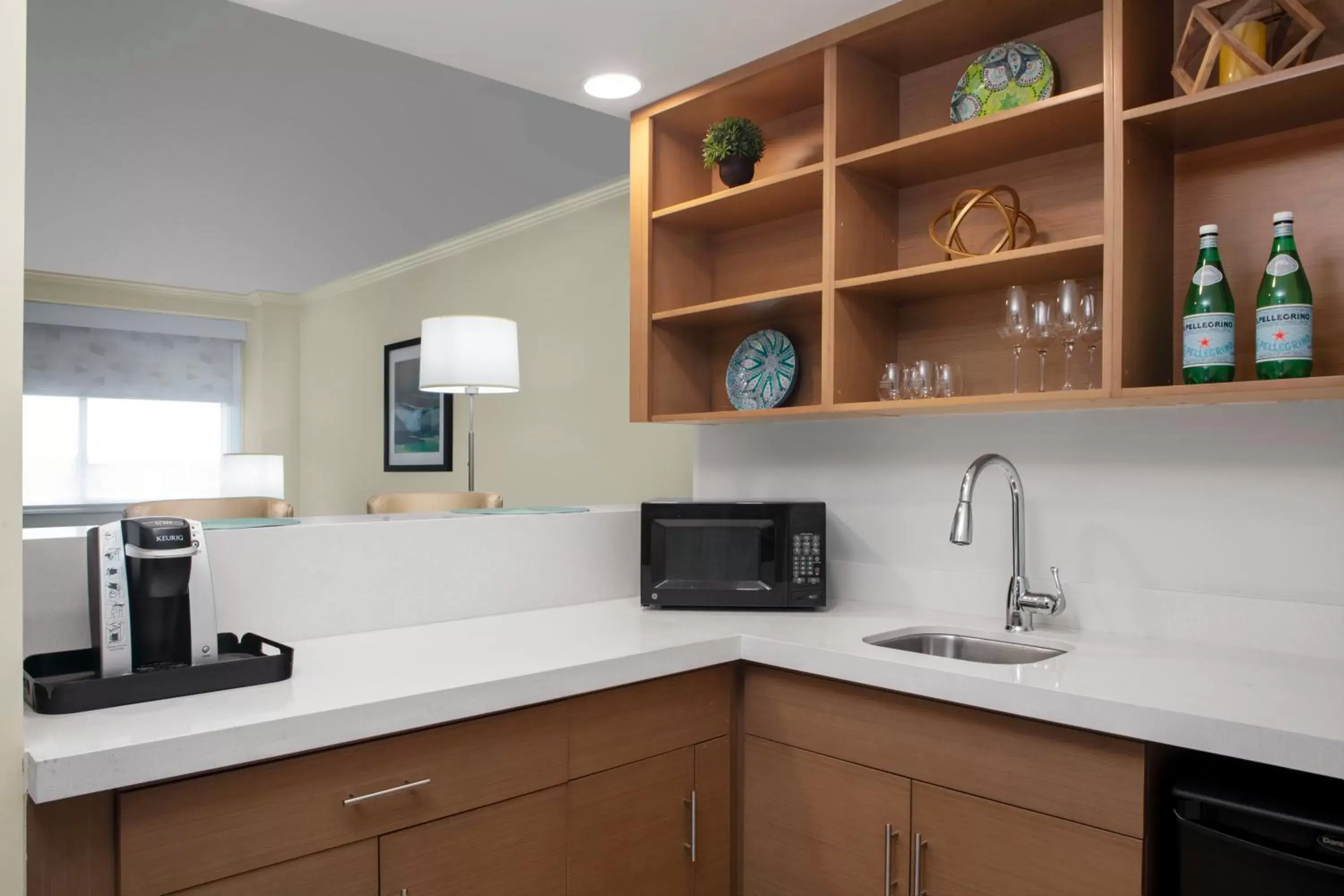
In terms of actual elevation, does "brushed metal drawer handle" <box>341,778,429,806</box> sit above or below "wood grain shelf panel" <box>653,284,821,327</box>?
below

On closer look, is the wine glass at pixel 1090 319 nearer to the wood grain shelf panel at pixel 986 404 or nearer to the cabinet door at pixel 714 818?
the wood grain shelf panel at pixel 986 404

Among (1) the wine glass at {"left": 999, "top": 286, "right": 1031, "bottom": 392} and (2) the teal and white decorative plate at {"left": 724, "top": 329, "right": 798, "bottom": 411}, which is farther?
(2) the teal and white decorative plate at {"left": 724, "top": 329, "right": 798, "bottom": 411}

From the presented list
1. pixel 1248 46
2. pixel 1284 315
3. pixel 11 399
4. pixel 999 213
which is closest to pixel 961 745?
pixel 1284 315

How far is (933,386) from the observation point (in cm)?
202

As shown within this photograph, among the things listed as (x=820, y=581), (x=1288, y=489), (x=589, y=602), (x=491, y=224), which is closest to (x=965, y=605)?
(x=820, y=581)

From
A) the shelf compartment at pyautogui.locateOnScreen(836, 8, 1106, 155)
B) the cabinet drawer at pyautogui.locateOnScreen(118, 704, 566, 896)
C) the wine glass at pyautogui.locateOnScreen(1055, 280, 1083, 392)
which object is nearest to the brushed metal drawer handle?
the cabinet drawer at pyautogui.locateOnScreen(118, 704, 566, 896)

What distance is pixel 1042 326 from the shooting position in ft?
6.04

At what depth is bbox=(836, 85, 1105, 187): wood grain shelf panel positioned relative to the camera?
179 centimetres

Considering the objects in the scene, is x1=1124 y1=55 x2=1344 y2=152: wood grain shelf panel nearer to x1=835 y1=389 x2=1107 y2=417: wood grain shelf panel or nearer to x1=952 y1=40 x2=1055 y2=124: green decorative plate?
x1=952 y1=40 x2=1055 y2=124: green decorative plate

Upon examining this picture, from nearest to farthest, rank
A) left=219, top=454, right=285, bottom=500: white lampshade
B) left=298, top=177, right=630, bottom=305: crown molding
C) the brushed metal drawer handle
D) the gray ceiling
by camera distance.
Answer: the brushed metal drawer handle < the gray ceiling < left=298, top=177, right=630, bottom=305: crown molding < left=219, top=454, right=285, bottom=500: white lampshade

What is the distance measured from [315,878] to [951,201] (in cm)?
184

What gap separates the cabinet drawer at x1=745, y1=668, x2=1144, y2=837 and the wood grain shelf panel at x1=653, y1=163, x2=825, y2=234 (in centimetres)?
110

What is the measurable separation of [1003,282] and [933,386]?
27 centimetres

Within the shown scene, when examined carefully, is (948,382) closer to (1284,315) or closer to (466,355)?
(1284,315)
